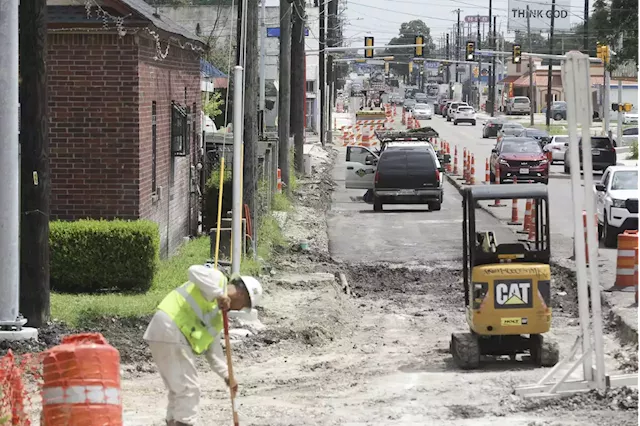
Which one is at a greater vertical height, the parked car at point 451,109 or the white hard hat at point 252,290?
the parked car at point 451,109

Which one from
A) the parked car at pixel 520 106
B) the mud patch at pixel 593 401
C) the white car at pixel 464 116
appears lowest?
the mud patch at pixel 593 401

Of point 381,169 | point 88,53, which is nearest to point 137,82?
point 88,53

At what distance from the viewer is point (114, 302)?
15.2 meters

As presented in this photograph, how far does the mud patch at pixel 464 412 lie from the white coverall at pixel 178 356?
2.70 metres

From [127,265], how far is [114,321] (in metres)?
2.03

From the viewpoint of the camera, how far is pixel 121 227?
16.1 m

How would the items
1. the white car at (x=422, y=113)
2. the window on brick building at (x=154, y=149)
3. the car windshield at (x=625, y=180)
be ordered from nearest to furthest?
the window on brick building at (x=154, y=149) → the car windshield at (x=625, y=180) → the white car at (x=422, y=113)

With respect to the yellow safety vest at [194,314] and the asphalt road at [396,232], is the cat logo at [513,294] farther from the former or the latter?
the yellow safety vest at [194,314]

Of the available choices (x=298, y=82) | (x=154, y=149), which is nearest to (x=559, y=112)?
(x=298, y=82)

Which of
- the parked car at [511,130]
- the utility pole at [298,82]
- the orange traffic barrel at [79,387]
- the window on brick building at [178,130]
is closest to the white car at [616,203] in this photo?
the window on brick building at [178,130]

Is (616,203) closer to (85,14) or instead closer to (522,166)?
(85,14)

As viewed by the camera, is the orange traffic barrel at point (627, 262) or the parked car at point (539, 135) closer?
the orange traffic barrel at point (627, 262)

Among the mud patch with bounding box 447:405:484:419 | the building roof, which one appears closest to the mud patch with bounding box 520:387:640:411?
the mud patch with bounding box 447:405:484:419

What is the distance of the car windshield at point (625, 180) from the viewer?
2573 centimetres
